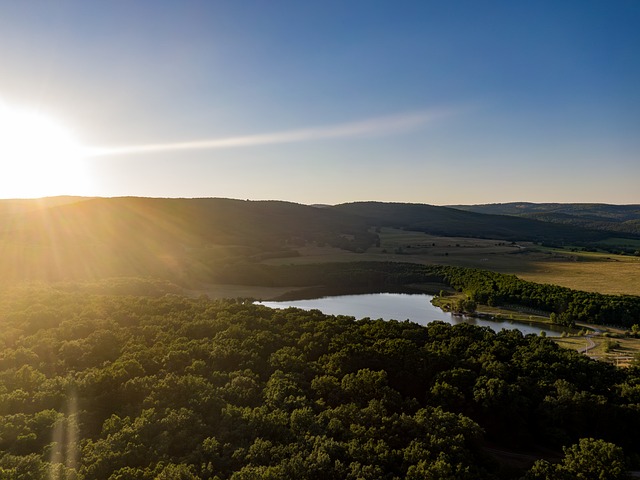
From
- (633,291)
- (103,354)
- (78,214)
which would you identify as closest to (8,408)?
(103,354)

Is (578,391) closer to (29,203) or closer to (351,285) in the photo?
(351,285)

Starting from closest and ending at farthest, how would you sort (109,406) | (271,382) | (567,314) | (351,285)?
(109,406) → (271,382) → (567,314) → (351,285)

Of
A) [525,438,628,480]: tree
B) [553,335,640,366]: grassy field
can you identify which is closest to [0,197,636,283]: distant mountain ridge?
[525,438,628,480]: tree

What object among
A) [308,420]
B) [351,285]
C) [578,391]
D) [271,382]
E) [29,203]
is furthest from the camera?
[29,203]

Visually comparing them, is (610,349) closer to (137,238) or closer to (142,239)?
(142,239)

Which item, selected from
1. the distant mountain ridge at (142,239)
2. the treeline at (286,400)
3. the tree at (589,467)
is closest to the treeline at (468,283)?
the distant mountain ridge at (142,239)

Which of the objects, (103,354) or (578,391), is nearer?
(578,391)
